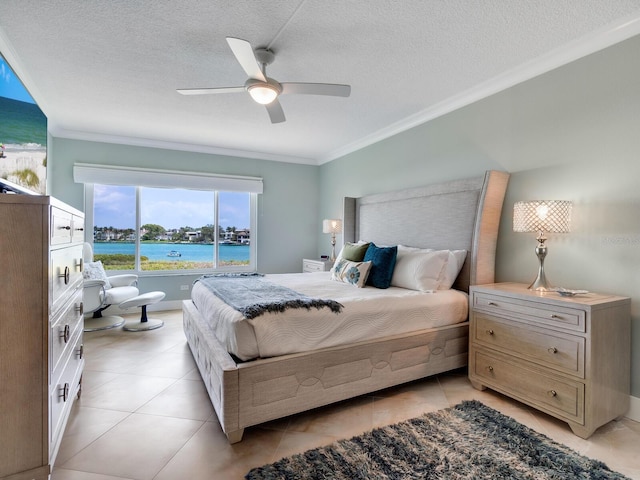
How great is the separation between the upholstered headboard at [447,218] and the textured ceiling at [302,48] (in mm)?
889

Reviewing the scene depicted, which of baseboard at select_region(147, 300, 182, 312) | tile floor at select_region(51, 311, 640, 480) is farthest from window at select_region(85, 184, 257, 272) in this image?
tile floor at select_region(51, 311, 640, 480)

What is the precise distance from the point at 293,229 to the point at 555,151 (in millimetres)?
4097

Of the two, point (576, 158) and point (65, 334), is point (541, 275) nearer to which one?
point (576, 158)

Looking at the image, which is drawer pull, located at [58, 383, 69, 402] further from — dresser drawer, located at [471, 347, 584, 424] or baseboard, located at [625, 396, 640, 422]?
baseboard, located at [625, 396, 640, 422]

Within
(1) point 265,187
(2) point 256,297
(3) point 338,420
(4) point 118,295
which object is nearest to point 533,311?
(3) point 338,420

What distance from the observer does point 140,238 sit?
16.0 ft

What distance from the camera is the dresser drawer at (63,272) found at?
1.38 metres

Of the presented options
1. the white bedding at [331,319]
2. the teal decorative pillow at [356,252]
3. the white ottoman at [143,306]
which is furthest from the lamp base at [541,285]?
the white ottoman at [143,306]

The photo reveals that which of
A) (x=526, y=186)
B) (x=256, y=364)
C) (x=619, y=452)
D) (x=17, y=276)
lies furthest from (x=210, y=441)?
(x=526, y=186)

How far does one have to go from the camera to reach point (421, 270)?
289 cm

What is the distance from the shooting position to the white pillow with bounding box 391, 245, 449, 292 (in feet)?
9.34

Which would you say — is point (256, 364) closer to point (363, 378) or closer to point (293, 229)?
point (363, 378)

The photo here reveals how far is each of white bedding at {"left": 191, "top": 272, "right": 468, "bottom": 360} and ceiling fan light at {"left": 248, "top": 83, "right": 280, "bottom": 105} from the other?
152cm

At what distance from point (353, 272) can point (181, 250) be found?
3.27m
